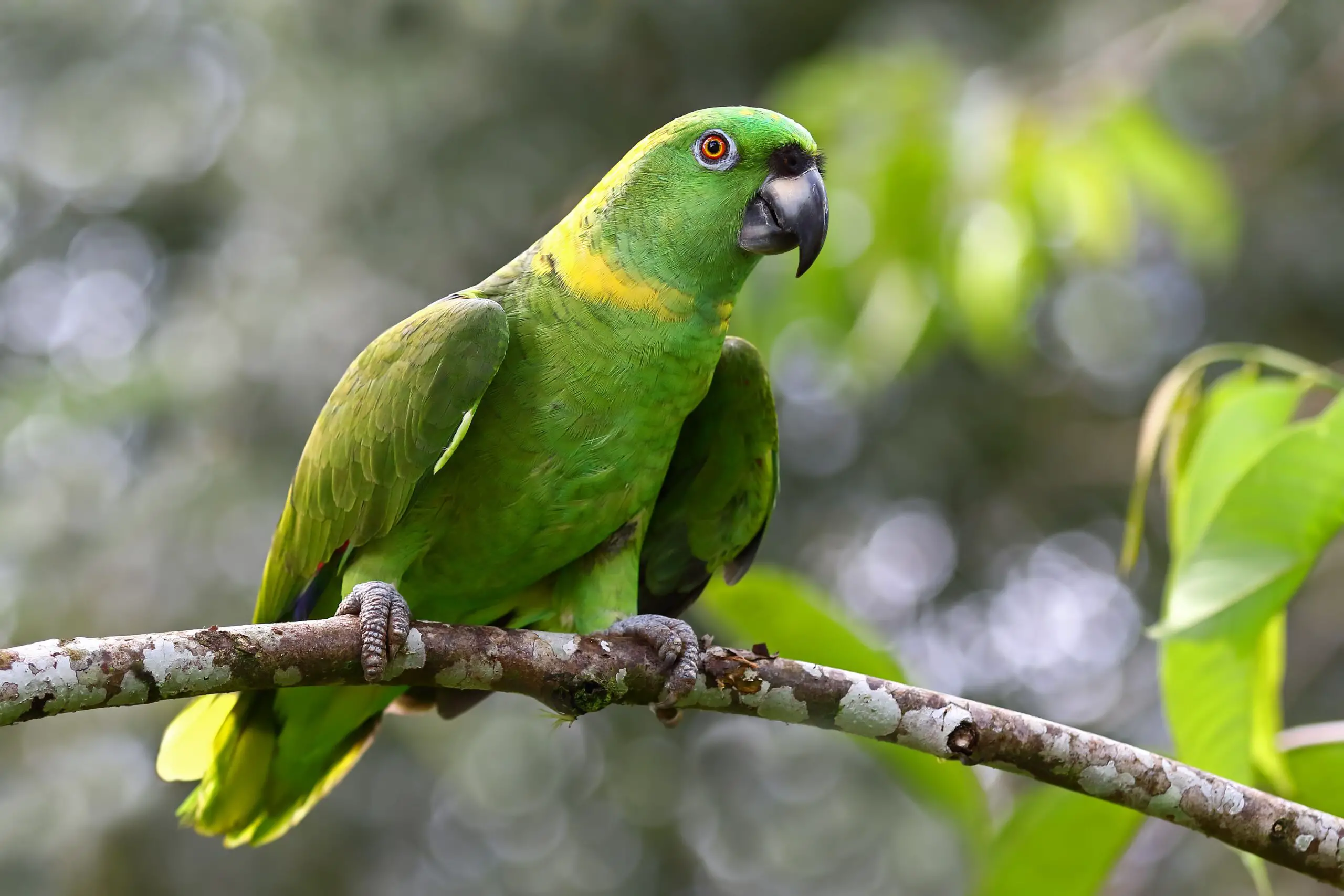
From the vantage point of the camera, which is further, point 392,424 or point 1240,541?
point 392,424

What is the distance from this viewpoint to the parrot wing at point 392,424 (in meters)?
2.42

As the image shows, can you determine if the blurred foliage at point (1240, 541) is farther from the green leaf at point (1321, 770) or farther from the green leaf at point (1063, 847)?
the green leaf at point (1063, 847)

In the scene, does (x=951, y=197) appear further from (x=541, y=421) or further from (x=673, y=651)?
(x=673, y=651)

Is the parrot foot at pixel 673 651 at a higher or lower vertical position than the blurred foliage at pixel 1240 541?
lower

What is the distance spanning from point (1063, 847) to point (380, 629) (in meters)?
1.41

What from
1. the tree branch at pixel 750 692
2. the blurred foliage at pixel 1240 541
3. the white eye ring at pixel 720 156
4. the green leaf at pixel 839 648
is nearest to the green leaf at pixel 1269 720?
the blurred foliage at pixel 1240 541

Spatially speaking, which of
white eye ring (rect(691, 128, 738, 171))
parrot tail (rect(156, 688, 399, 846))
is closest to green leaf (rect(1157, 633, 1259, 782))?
white eye ring (rect(691, 128, 738, 171))

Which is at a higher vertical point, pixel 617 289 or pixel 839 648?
pixel 617 289

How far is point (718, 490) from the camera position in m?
3.05

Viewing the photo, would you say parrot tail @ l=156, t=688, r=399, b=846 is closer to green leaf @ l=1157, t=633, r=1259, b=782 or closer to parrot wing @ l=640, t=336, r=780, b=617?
parrot wing @ l=640, t=336, r=780, b=617

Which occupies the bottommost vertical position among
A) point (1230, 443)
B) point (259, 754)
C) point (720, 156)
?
point (259, 754)

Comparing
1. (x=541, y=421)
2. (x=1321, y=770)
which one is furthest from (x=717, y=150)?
(x=1321, y=770)

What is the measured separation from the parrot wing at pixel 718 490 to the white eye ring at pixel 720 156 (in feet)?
1.48

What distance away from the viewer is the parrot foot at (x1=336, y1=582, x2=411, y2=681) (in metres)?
→ 2.01
